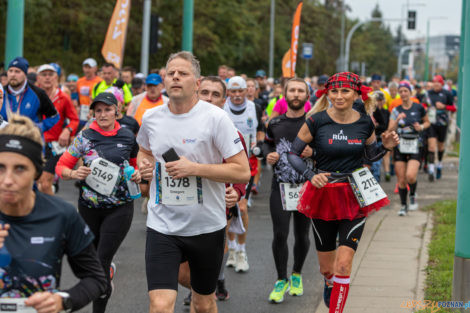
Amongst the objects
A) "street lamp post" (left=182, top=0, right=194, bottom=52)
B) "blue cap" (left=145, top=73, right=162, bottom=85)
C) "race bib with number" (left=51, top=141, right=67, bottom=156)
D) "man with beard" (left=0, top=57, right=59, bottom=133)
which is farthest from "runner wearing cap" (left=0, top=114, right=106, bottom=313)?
"street lamp post" (left=182, top=0, right=194, bottom=52)

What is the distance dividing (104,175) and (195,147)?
62.9 inches

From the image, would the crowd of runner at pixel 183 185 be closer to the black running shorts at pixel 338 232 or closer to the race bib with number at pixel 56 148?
the black running shorts at pixel 338 232

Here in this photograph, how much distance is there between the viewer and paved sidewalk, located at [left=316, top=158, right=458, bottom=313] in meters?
6.91

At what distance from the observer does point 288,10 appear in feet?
193

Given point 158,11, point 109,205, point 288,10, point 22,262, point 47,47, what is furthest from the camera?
point 288,10

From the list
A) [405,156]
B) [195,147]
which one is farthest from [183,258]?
[405,156]

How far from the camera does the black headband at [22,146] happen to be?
10.3 feet

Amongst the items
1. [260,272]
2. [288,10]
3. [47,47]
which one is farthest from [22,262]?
[288,10]

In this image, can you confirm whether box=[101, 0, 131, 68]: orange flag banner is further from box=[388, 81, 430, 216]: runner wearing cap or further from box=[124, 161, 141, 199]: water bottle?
box=[124, 161, 141, 199]: water bottle

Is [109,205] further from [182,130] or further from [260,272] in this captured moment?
[260,272]

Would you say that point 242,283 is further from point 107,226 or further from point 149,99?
point 149,99

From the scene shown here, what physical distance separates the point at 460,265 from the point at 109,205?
280cm

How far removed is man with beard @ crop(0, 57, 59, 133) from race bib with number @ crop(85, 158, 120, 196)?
118 inches

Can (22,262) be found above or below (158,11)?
below
